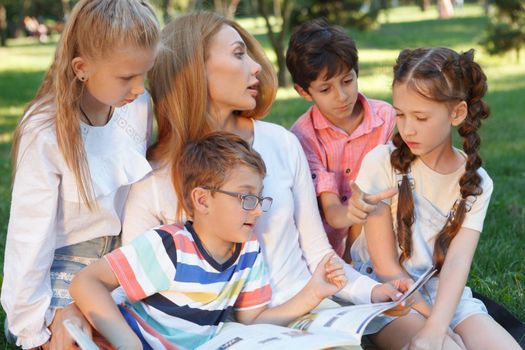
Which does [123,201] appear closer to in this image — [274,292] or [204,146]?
[204,146]

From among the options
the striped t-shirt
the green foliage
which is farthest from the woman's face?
the green foliage

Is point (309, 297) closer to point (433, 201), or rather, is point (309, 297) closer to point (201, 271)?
point (201, 271)

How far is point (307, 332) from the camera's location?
2.66 metres

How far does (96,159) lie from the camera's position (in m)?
2.96

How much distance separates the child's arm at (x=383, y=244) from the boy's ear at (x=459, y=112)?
44 cm

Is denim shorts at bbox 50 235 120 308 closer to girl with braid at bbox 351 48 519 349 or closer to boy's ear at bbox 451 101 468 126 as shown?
girl with braid at bbox 351 48 519 349

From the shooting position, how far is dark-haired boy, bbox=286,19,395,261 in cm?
364

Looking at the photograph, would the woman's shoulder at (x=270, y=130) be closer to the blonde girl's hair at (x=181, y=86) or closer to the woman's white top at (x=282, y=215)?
the woman's white top at (x=282, y=215)

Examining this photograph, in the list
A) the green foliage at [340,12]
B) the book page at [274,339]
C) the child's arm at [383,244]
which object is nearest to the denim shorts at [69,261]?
the book page at [274,339]

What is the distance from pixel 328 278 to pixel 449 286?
0.50 meters

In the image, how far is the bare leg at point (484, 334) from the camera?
2.97 metres

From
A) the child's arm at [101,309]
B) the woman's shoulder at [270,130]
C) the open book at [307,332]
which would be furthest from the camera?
the woman's shoulder at [270,130]

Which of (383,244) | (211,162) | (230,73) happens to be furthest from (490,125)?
(211,162)

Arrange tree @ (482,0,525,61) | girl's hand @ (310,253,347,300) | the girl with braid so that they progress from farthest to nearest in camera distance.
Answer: tree @ (482,0,525,61) → the girl with braid → girl's hand @ (310,253,347,300)
